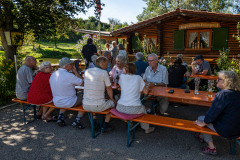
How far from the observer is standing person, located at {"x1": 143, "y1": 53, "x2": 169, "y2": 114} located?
13.2ft

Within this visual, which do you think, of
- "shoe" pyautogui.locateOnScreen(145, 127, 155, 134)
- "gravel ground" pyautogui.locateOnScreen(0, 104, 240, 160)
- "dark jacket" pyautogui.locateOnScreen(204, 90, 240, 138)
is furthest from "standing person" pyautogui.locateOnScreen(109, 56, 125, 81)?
"dark jacket" pyautogui.locateOnScreen(204, 90, 240, 138)

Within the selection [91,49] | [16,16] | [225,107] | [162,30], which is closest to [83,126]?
[225,107]

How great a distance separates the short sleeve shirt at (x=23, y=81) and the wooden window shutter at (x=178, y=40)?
9.07m

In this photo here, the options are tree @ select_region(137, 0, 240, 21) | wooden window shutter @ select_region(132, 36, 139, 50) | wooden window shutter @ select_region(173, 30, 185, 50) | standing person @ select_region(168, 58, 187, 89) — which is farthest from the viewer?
tree @ select_region(137, 0, 240, 21)

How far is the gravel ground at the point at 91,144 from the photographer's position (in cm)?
284

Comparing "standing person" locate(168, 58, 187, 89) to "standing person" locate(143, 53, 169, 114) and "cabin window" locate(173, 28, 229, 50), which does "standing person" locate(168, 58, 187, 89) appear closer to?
"standing person" locate(143, 53, 169, 114)

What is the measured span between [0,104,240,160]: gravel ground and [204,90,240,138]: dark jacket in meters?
0.58

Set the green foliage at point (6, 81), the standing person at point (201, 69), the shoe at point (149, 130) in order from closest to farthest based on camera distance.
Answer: the shoe at point (149, 130) → the standing person at point (201, 69) → the green foliage at point (6, 81)

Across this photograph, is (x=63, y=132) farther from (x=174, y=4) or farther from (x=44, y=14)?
(x=174, y=4)

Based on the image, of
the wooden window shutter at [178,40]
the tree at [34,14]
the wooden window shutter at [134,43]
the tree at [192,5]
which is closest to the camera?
the tree at [34,14]

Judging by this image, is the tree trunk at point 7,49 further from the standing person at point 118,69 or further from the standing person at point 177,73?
the standing person at point 177,73

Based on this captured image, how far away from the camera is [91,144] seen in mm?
3184

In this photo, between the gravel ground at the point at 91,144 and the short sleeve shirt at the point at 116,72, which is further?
the short sleeve shirt at the point at 116,72

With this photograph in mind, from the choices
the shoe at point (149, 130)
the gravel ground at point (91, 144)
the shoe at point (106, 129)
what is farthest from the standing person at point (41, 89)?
the shoe at point (149, 130)
